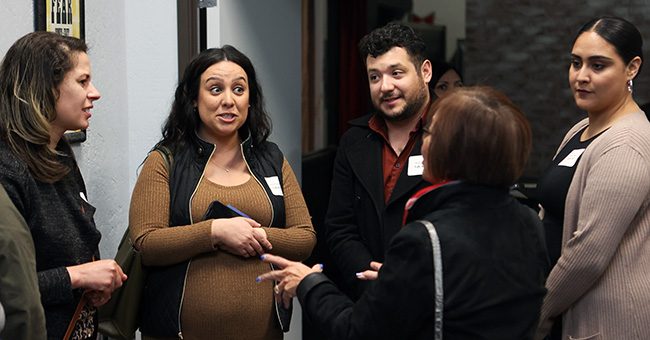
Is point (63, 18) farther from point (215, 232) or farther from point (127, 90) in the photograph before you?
point (215, 232)

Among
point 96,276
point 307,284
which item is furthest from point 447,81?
point 307,284

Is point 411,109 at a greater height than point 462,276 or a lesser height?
greater

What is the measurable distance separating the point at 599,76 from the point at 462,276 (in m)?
1.12

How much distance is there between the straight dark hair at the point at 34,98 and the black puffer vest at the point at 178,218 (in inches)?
15.3

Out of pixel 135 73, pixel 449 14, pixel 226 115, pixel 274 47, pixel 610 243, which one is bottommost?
pixel 610 243

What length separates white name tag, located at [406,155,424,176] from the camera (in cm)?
275

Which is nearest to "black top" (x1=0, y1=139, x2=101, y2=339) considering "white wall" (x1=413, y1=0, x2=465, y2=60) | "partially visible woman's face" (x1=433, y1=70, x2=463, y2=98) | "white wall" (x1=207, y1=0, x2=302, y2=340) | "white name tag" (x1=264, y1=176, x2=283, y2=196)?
"white name tag" (x1=264, y1=176, x2=283, y2=196)

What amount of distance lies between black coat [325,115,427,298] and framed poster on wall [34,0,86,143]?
904 mm

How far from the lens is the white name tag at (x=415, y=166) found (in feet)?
9.01

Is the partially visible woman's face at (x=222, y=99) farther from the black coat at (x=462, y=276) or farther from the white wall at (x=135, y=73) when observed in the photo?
the black coat at (x=462, y=276)

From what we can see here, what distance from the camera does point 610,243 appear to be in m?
2.36

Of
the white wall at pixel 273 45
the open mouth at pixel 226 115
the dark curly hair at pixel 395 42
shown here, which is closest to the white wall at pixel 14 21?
the open mouth at pixel 226 115

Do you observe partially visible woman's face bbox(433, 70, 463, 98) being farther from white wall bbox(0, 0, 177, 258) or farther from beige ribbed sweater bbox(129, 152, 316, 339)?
beige ribbed sweater bbox(129, 152, 316, 339)

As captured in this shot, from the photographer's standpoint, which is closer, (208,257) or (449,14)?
(208,257)
